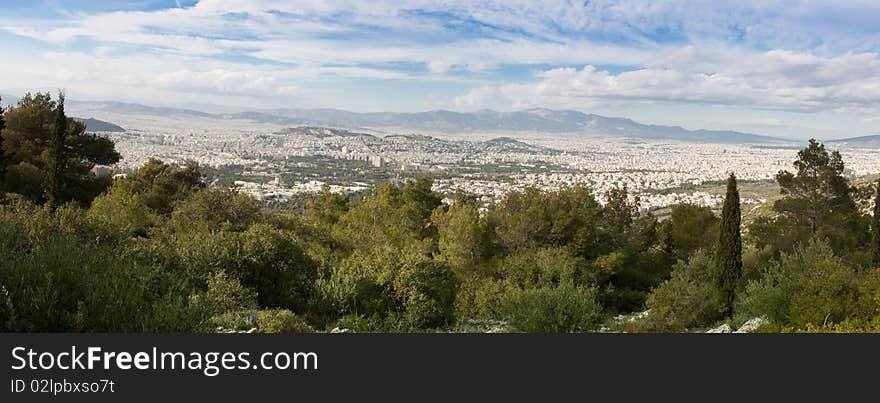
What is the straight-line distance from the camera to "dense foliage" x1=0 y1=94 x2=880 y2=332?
710 cm

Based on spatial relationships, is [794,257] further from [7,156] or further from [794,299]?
[7,156]

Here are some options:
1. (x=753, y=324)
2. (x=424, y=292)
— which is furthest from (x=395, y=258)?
(x=753, y=324)

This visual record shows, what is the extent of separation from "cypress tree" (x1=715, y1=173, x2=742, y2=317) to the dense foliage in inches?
2.2

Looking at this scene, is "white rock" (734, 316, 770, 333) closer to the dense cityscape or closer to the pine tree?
the pine tree

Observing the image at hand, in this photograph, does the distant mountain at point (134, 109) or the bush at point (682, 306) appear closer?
the bush at point (682, 306)

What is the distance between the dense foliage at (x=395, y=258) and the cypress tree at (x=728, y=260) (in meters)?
0.06

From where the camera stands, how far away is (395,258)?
1540 cm

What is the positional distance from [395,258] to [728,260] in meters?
10.5

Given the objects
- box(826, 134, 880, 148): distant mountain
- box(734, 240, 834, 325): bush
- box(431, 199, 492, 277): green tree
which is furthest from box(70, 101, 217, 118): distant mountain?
box(826, 134, 880, 148): distant mountain

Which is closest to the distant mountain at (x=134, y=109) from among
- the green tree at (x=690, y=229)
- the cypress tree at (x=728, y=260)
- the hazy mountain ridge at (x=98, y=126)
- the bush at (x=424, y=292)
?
the hazy mountain ridge at (x=98, y=126)

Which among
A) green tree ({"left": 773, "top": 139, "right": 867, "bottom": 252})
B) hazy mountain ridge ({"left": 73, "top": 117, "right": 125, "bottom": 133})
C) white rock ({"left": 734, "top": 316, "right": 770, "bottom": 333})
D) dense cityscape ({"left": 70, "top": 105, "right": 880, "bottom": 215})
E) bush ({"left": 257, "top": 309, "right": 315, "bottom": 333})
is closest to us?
bush ({"left": 257, "top": 309, "right": 315, "bottom": 333})

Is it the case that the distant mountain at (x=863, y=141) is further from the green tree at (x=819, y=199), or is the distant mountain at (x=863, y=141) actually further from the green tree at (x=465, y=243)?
the green tree at (x=465, y=243)

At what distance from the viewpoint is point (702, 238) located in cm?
2686

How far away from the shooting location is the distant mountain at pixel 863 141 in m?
128
